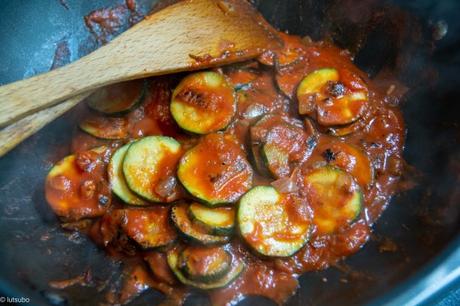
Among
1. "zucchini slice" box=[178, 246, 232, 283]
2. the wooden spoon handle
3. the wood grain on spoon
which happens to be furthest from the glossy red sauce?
the wooden spoon handle

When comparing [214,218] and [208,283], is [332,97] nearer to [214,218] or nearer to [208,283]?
[214,218]

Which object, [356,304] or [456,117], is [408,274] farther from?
[456,117]

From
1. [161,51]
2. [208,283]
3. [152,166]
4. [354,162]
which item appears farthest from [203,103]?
[208,283]

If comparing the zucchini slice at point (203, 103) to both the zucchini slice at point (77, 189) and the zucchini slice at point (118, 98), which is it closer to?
the zucchini slice at point (118, 98)

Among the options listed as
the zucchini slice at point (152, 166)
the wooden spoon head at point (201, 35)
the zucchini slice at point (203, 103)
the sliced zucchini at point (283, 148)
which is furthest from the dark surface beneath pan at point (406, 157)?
the zucchini slice at point (203, 103)

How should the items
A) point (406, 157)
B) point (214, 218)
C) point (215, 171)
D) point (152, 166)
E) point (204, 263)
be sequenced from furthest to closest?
point (406, 157) < point (152, 166) < point (215, 171) < point (214, 218) < point (204, 263)

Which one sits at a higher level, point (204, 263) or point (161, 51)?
point (161, 51)
